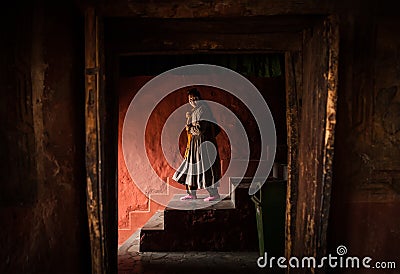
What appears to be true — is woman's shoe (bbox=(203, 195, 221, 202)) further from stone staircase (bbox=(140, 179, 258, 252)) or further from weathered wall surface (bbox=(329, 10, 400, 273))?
weathered wall surface (bbox=(329, 10, 400, 273))

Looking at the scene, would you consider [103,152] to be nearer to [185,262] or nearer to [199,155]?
[185,262]

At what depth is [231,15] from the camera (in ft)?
7.02

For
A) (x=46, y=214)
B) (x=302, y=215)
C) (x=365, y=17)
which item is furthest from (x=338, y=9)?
(x=46, y=214)

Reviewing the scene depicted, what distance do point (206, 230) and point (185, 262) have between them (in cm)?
62

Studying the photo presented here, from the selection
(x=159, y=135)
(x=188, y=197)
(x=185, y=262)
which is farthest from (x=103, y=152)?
(x=159, y=135)

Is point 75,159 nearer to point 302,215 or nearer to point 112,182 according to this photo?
point 112,182

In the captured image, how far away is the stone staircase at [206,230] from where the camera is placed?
456 centimetres

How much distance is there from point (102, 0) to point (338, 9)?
1.36 metres

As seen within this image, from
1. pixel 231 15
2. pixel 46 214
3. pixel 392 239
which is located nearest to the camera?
pixel 46 214

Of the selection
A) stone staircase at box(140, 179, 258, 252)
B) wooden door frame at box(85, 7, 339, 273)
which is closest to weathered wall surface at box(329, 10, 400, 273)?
wooden door frame at box(85, 7, 339, 273)

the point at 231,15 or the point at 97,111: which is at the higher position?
the point at 231,15

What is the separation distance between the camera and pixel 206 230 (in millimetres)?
4617

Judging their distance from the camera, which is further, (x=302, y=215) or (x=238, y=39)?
(x=238, y=39)

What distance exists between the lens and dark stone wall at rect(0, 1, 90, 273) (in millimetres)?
1811
